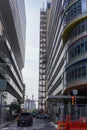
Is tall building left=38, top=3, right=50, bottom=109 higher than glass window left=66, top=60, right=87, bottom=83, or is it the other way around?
tall building left=38, top=3, right=50, bottom=109

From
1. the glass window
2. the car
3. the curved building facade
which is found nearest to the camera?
the car

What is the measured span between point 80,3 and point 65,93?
18.2 metres

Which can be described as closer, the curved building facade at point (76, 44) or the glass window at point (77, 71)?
the glass window at point (77, 71)

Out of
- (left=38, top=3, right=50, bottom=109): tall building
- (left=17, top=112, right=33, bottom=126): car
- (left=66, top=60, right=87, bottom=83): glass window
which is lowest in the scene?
(left=17, top=112, right=33, bottom=126): car

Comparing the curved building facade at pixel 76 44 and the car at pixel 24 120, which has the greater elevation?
the curved building facade at pixel 76 44

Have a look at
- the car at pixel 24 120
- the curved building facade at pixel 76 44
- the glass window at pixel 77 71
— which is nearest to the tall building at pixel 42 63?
the curved building facade at pixel 76 44

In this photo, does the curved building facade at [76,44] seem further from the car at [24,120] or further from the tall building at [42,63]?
the tall building at [42,63]

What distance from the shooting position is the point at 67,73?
5412 cm

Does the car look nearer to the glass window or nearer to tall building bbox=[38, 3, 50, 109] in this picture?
the glass window

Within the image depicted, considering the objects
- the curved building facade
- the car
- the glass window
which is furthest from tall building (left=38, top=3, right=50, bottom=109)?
the car

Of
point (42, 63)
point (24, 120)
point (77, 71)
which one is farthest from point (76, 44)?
point (42, 63)

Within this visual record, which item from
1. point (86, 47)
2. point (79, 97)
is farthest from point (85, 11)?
point (79, 97)

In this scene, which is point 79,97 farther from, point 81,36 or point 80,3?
point 80,3

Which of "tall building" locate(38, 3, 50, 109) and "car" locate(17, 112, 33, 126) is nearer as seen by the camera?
"car" locate(17, 112, 33, 126)
